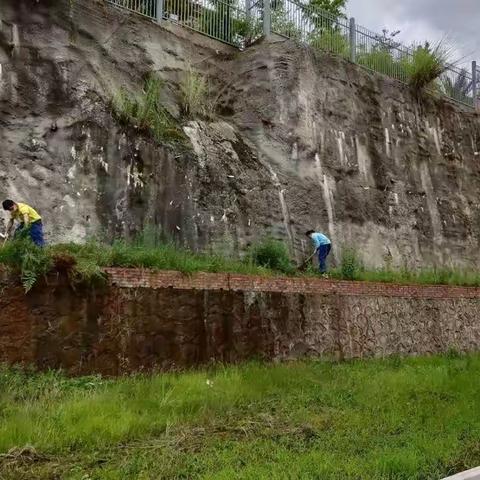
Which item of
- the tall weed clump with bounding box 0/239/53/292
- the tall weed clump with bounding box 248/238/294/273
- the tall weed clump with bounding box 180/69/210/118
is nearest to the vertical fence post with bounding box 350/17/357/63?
Result: the tall weed clump with bounding box 180/69/210/118

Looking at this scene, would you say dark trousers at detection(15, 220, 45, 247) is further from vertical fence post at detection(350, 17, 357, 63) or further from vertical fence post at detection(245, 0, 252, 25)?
vertical fence post at detection(350, 17, 357, 63)

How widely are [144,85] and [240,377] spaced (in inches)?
271

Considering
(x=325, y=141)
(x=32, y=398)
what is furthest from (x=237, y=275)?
(x=325, y=141)

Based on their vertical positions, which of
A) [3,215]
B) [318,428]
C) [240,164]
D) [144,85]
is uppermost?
[144,85]

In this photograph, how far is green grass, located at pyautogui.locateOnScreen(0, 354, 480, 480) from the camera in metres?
5.35

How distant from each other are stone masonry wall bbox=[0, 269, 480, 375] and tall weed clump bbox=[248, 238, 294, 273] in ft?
2.25

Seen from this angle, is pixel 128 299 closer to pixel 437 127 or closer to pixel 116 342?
pixel 116 342

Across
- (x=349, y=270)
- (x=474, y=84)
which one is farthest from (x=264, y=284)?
(x=474, y=84)

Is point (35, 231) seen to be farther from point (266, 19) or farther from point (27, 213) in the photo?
point (266, 19)

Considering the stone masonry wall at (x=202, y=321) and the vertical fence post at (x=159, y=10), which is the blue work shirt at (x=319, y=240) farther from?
the vertical fence post at (x=159, y=10)

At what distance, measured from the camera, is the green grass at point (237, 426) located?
535 cm

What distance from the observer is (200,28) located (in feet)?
50.3

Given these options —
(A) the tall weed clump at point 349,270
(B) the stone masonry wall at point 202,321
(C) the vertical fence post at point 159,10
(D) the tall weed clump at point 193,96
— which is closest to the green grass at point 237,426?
(B) the stone masonry wall at point 202,321

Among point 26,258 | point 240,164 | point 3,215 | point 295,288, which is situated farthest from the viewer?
point 240,164
